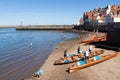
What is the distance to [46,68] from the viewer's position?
88.3 ft

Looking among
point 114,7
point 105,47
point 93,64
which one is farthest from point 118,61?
point 114,7

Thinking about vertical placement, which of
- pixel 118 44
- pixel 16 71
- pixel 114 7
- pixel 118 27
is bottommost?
pixel 16 71

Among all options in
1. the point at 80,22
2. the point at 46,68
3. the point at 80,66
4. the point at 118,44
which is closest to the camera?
the point at 80,66

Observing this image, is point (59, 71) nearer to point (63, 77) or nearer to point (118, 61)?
point (63, 77)

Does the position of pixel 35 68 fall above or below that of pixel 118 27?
below

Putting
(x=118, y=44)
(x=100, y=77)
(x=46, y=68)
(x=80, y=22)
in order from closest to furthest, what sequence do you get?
(x=100, y=77) < (x=46, y=68) < (x=118, y=44) < (x=80, y=22)

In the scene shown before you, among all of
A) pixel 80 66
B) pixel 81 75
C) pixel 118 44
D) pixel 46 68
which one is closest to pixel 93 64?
pixel 80 66

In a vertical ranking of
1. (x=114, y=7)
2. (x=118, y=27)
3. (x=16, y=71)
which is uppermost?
(x=114, y=7)

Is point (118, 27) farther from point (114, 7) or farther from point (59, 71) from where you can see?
point (114, 7)

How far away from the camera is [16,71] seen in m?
27.6

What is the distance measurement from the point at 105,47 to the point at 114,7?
354ft

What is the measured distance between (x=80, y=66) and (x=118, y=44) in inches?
568

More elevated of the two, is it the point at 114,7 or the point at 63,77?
the point at 114,7

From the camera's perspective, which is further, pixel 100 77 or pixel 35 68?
pixel 35 68
